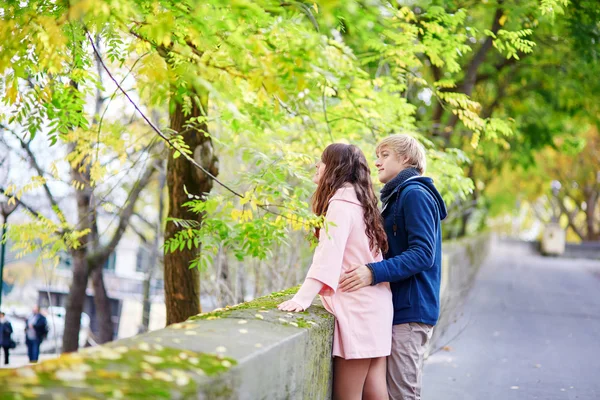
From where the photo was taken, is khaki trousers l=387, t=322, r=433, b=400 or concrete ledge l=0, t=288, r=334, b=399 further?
khaki trousers l=387, t=322, r=433, b=400

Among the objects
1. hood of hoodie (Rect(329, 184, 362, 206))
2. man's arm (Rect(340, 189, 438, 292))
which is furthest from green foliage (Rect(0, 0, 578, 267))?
man's arm (Rect(340, 189, 438, 292))

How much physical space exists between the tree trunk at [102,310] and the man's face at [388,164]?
1335 cm

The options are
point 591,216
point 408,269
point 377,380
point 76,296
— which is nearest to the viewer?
point 408,269

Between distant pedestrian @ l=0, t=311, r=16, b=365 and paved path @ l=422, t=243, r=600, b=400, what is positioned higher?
paved path @ l=422, t=243, r=600, b=400

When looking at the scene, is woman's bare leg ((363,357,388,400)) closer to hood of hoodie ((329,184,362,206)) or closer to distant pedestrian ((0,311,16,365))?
hood of hoodie ((329,184,362,206))

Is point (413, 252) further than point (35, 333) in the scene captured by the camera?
No

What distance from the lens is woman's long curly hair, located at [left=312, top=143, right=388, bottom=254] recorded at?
12.0 ft

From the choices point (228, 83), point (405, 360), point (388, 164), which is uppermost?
point (228, 83)

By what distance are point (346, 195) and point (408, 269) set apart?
533 mm

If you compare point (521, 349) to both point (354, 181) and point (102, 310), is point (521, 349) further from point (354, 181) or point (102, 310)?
point (102, 310)

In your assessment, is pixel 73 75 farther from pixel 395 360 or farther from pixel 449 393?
pixel 449 393

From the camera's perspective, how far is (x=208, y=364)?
7.62ft

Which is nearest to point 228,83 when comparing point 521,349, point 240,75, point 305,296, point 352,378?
point 240,75

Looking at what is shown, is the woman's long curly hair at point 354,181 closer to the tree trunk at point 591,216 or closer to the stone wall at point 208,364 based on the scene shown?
the stone wall at point 208,364
